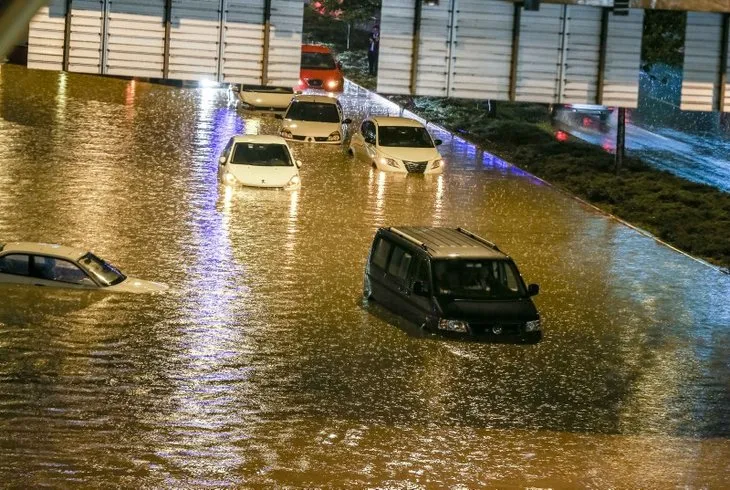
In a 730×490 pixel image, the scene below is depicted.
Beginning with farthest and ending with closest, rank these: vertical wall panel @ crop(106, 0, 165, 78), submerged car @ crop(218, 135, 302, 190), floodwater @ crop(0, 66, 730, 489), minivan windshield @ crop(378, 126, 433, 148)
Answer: minivan windshield @ crop(378, 126, 433, 148) → submerged car @ crop(218, 135, 302, 190) → vertical wall panel @ crop(106, 0, 165, 78) → floodwater @ crop(0, 66, 730, 489)

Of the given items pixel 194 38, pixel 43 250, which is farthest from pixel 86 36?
pixel 43 250

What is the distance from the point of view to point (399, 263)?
19.7 meters

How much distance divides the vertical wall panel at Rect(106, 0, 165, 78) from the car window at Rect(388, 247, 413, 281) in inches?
221

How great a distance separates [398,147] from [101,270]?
14328mm

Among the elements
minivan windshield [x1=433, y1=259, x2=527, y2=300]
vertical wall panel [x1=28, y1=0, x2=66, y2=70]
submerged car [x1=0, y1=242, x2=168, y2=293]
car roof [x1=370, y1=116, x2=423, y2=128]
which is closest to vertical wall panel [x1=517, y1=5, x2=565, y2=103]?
minivan windshield [x1=433, y1=259, x2=527, y2=300]

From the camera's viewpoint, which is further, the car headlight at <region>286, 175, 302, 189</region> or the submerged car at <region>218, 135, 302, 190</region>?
the car headlight at <region>286, 175, 302, 189</region>

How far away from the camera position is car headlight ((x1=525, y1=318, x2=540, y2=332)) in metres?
18.8

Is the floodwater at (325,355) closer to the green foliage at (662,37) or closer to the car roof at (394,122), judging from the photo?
the car roof at (394,122)

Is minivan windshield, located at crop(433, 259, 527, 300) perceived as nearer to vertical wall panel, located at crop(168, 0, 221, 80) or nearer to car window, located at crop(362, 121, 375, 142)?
vertical wall panel, located at crop(168, 0, 221, 80)

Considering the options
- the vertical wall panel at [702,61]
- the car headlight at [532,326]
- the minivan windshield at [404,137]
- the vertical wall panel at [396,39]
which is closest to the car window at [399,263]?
the car headlight at [532,326]

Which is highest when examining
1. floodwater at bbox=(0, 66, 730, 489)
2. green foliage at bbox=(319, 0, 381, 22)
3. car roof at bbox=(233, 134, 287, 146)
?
green foliage at bbox=(319, 0, 381, 22)

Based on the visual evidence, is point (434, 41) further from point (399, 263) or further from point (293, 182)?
point (293, 182)

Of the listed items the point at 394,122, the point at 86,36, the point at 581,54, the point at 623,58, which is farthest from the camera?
the point at 394,122

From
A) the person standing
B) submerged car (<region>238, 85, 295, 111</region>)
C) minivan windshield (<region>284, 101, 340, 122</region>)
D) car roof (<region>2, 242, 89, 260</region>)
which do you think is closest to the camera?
car roof (<region>2, 242, 89, 260</region>)
